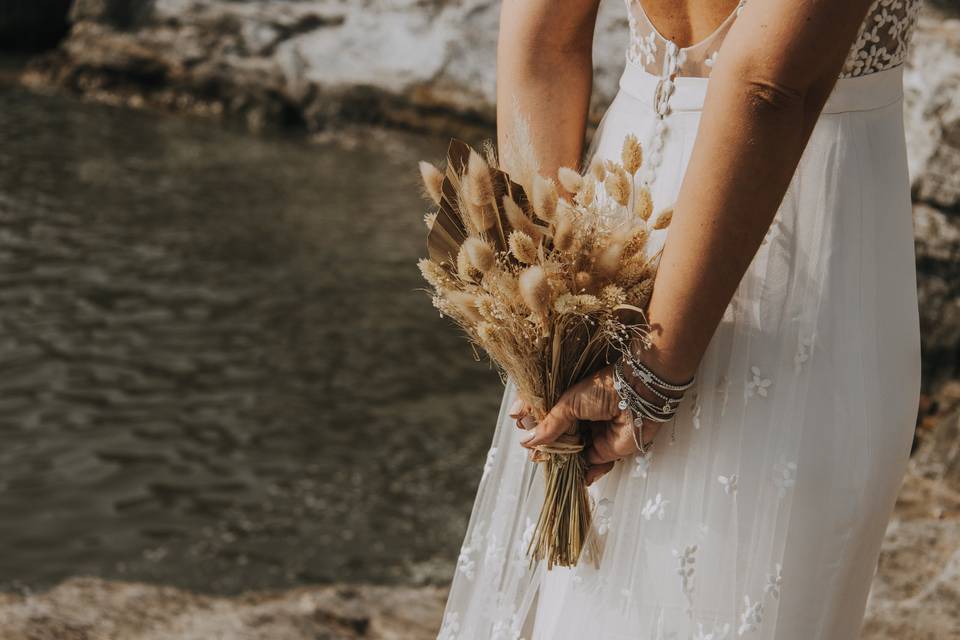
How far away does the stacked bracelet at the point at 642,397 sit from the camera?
1.37 metres

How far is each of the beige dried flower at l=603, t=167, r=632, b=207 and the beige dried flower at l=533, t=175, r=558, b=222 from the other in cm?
9

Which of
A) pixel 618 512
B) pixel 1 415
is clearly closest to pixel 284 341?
pixel 1 415

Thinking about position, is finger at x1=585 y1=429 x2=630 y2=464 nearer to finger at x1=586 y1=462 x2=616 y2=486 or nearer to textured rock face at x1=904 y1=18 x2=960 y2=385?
finger at x1=586 y1=462 x2=616 y2=486

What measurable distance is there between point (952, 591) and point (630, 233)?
6.21ft

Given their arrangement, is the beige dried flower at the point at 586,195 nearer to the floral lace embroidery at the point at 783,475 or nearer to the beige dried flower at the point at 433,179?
the beige dried flower at the point at 433,179

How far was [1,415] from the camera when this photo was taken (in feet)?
18.2

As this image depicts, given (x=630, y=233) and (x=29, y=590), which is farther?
(x=29, y=590)

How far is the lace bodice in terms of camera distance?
140 centimetres

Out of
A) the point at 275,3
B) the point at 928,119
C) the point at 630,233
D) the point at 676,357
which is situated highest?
the point at 275,3

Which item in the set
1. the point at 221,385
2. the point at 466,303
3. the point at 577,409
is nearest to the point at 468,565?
the point at 577,409

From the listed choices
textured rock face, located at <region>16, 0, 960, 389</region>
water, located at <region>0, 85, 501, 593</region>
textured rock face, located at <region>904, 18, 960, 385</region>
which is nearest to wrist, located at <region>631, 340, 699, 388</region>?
water, located at <region>0, 85, 501, 593</region>

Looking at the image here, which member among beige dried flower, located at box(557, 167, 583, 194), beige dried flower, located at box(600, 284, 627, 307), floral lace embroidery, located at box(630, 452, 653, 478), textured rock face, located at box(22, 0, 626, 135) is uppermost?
textured rock face, located at box(22, 0, 626, 135)

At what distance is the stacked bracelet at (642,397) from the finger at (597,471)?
10cm

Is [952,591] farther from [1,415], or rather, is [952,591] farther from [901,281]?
[1,415]
